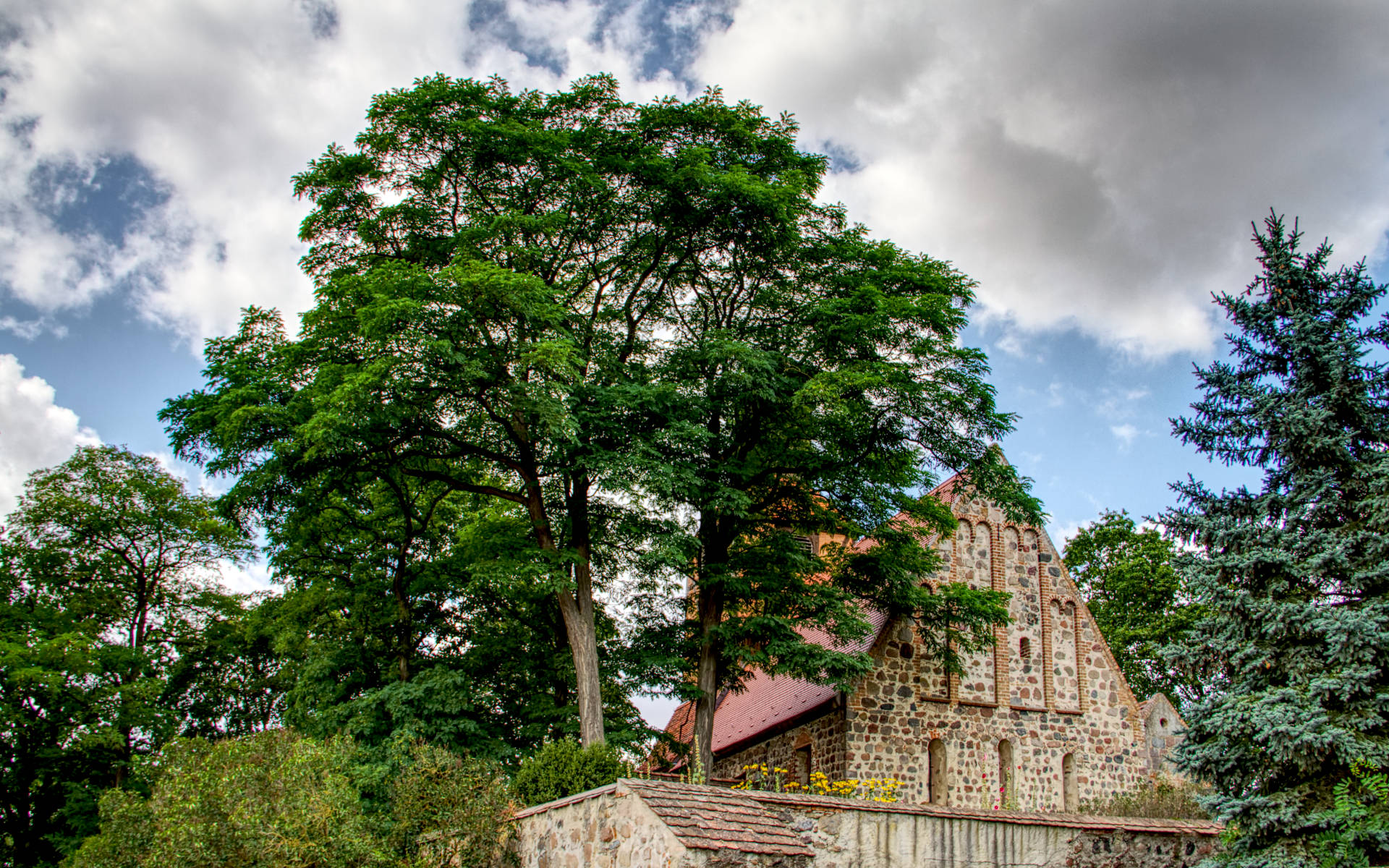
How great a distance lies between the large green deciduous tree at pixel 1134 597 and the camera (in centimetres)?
3183

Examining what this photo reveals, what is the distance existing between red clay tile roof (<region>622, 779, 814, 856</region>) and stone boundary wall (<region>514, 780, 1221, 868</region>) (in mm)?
11

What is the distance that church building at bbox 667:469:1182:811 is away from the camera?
1967 centimetres

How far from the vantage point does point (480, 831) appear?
10609 mm

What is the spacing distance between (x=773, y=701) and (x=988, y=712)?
16.5 feet

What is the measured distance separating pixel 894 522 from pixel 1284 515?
9104 mm

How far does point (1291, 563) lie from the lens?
9758mm

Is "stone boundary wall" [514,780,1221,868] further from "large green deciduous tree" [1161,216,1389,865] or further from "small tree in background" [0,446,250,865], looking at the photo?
"small tree in background" [0,446,250,865]

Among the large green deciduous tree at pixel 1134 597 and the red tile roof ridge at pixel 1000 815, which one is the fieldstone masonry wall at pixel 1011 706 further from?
the large green deciduous tree at pixel 1134 597

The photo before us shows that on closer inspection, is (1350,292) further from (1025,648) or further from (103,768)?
(103,768)

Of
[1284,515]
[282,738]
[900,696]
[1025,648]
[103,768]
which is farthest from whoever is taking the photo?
[103,768]

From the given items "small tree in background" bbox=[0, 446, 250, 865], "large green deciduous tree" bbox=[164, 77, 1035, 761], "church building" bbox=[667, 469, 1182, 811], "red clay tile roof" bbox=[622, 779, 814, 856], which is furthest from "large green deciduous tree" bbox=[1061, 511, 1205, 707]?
"small tree in background" bbox=[0, 446, 250, 865]

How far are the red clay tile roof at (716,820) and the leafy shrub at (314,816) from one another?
8.56 ft

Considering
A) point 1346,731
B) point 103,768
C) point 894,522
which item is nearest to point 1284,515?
point 1346,731

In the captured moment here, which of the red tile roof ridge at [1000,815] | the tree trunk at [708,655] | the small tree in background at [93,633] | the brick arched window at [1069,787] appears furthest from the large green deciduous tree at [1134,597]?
the small tree in background at [93,633]
